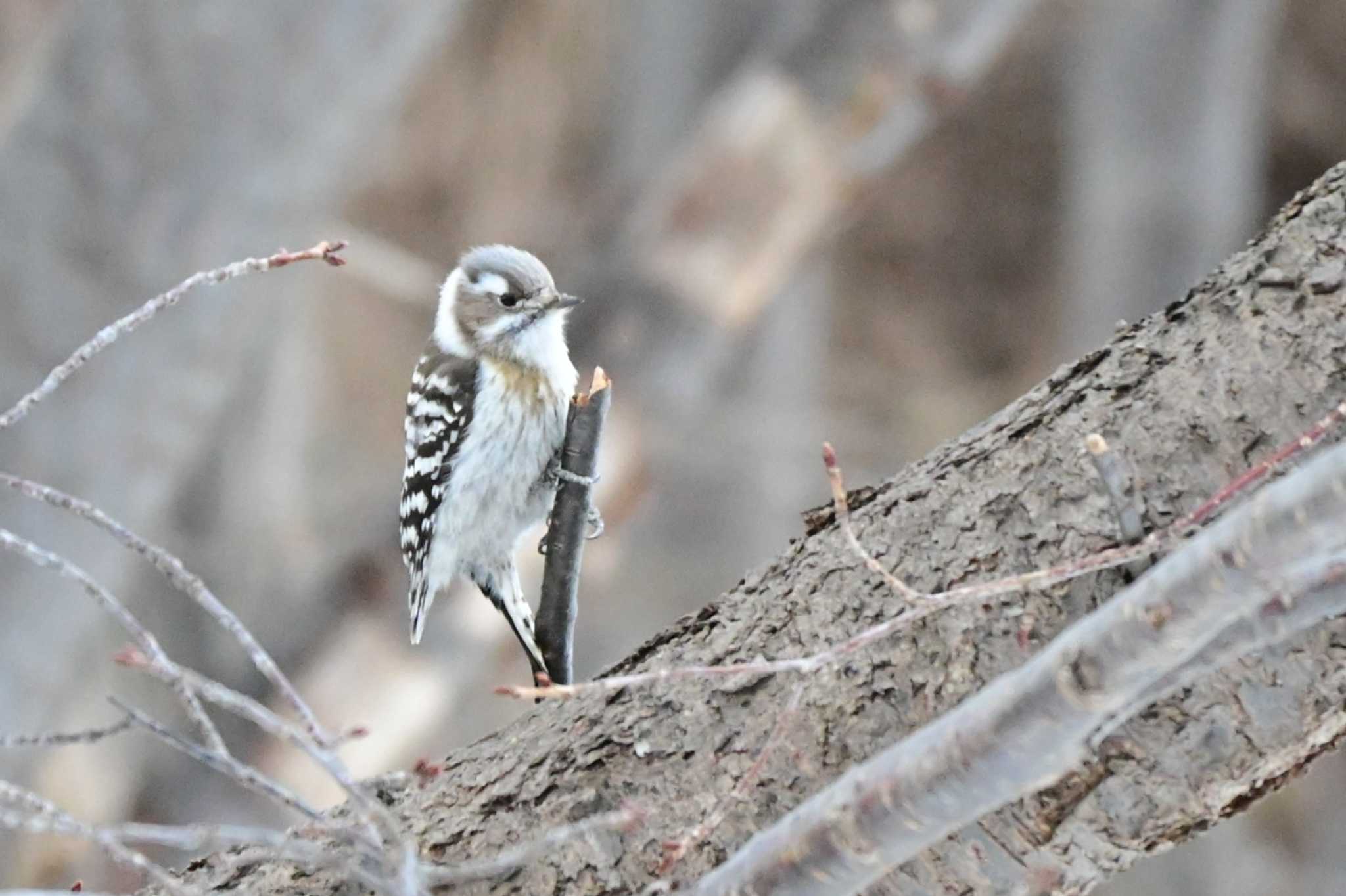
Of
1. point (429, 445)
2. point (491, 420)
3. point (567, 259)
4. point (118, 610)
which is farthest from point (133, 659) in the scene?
point (567, 259)

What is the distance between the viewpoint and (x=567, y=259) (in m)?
4.80

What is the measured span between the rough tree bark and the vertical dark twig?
0.93ft

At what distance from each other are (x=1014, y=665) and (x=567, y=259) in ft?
11.7

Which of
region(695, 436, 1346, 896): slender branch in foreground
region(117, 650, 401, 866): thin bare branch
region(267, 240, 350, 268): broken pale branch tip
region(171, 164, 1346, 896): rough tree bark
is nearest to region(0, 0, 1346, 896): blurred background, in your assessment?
region(267, 240, 350, 268): broken pale branch tip

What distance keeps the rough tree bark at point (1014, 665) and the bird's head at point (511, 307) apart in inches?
40.5

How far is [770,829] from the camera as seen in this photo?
3.80 feet

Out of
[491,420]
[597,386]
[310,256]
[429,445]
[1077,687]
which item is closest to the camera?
[1077,687]

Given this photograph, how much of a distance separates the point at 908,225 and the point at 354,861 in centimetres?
737

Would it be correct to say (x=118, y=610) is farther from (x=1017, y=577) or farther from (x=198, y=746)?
(x=1017, y=577)

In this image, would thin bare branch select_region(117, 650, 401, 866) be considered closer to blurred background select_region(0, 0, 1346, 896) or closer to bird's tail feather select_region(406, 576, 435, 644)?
bird's tail feather select_region(406, 576, 435, 644)

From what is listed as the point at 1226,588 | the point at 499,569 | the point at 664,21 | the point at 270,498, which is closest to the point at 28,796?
the point at 1226,588

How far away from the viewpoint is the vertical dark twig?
1.80m

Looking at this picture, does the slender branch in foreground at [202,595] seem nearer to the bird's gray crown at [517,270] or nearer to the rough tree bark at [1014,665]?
the rough tree bark at [1014,665]

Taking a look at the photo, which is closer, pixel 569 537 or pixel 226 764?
pixel 226 764
